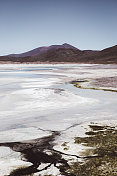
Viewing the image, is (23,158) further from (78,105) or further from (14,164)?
(78,105)

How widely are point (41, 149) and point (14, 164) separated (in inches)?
31.5

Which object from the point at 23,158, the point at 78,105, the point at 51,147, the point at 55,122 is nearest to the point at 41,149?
the point at 51,147

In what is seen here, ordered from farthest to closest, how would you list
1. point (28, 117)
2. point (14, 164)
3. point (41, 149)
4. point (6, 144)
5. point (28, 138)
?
point (28, 117)
point (28, 138)
point (6, 144)
point (41, 149)
point (14, 164)

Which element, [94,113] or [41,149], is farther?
[94,113]

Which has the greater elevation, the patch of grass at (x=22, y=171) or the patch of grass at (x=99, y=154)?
the patch of grass at (x=99, y=154)

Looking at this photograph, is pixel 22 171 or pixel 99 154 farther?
pixel 99 154

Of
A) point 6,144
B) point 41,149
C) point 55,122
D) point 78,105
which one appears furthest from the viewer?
point 78,105

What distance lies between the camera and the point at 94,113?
305 inches

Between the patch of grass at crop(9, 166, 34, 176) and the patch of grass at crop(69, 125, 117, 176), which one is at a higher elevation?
the patch of grass at crop(69, 125, 117, 176)

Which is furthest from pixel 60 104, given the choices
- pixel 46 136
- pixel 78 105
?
pixel 46 136

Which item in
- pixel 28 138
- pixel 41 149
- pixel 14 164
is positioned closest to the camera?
pixel 14 164

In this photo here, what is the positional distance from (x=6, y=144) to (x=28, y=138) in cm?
58

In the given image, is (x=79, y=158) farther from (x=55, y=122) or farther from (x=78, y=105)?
(x=78, y=105)

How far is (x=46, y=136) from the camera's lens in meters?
5.42
